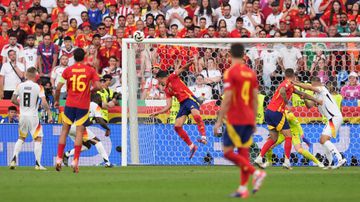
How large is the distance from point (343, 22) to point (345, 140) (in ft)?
16.8

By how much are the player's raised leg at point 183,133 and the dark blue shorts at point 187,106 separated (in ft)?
0.35

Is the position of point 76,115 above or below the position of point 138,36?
below

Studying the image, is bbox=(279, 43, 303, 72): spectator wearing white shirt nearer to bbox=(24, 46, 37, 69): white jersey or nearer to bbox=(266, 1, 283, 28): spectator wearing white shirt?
bbox=(266, 1, 283, 28): spectator wearing white shirt

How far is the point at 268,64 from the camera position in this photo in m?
25.5

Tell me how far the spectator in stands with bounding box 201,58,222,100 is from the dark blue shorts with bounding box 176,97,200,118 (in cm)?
182

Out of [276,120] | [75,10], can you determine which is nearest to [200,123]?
[276,120]

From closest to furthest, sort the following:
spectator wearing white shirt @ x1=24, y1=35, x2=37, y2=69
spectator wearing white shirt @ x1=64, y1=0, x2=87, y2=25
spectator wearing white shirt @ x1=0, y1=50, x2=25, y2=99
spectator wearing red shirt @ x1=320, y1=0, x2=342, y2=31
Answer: spectator wearing white shirt @ x1=0, y1=50, x2=25, y2=99 < spectator wearing white shirt @ x1=24, y1=35, x2=37, y2=69 < spectator wearing red shirt @ x1=320, y1=0, x2=342, y2=31 < spectator wearing white shirt @ x1=64, y1=0, x2=87, y2=25

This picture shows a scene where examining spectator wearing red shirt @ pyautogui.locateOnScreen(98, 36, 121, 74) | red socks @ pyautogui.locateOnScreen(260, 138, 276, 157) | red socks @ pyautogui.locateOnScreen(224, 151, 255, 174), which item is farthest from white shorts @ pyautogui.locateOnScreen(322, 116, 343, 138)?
red socks @ pyautogui.locateOnScreen(224, 151, 255, 174)

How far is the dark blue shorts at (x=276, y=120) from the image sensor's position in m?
22.4

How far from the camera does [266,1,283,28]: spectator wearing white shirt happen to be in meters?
29.5

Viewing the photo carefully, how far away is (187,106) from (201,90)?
1996 mm

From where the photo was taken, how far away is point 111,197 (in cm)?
1452

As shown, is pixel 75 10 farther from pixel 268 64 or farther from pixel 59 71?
pixel 268 64

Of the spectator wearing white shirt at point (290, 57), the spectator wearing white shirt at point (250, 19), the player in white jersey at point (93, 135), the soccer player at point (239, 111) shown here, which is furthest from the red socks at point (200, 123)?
the soccer player at point (239, 111)
